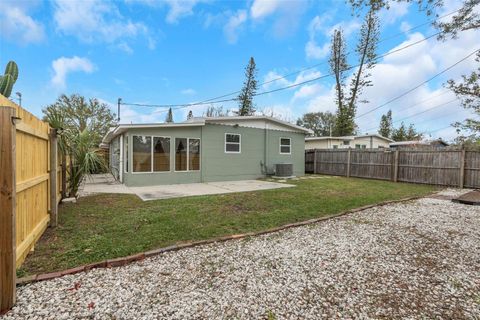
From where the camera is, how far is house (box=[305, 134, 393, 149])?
67.8ft

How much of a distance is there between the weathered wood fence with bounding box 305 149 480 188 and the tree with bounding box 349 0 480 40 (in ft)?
19.0

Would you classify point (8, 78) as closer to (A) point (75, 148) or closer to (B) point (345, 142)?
(A) point (75, 148)

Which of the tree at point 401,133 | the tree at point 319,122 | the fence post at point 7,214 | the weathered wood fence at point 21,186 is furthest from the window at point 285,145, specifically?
the tree at point 401,133

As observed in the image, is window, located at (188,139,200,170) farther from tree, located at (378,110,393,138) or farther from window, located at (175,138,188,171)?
tree, located at (378,110,393,138)

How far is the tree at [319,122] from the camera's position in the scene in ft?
116

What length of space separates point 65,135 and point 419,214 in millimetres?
8033

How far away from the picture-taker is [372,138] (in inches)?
894

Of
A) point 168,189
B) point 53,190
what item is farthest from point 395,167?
point 53,190

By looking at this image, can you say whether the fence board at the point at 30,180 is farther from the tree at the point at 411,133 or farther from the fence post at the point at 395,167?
the tree at the point at 411,133

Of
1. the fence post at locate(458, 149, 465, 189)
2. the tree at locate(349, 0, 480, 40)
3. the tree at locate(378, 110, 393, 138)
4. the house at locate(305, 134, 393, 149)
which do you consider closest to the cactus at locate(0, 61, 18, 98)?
the tree at locate(349, 0, 480, 40)

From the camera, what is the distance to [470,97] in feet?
37.3

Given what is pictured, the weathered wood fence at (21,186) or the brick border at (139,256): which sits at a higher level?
the weathered wood fence at (21,186)

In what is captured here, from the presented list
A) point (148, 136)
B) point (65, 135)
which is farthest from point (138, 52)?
point (65, 135)

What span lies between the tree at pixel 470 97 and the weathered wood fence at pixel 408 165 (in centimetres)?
234
